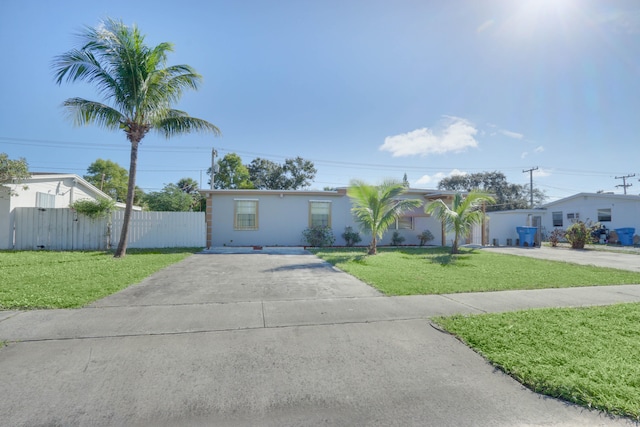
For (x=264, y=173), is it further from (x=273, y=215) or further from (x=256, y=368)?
(x=256, y=368)

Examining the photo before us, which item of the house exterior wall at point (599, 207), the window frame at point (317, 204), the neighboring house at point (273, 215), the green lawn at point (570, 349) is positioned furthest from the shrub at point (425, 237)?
the house exterior wall at point (599, 207)

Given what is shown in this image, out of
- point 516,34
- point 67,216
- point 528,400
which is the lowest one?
point 528,400

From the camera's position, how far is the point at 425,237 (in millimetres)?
15930

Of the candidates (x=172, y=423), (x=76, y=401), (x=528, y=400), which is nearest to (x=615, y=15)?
(x=528, y=400)

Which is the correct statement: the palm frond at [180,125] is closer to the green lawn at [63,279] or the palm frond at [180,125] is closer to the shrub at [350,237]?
the green lawn at [63,279]

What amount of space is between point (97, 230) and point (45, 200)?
3789mm

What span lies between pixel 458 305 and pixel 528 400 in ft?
8.50

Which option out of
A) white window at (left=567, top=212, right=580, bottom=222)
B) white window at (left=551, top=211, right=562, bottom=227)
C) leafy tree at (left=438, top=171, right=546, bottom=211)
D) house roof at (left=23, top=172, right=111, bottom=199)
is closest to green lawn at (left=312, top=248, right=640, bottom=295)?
house roof at (left=23, top=172, right=111, bottom=199)

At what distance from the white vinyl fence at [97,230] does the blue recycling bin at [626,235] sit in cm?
2584

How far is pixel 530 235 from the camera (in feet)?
58.0

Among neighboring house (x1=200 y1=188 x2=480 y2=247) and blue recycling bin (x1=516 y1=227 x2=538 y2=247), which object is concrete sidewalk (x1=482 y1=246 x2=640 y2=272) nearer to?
blue recycling bin (x1=516 y1=227 x2=538 y2=247)

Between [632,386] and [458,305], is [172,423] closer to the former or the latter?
[632,386]

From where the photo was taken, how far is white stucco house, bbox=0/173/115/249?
40.3 ft

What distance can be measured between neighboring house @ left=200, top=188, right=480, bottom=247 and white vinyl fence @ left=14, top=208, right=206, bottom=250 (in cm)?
99
